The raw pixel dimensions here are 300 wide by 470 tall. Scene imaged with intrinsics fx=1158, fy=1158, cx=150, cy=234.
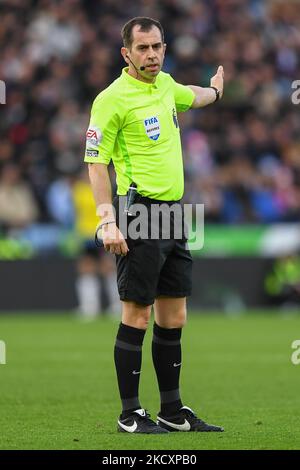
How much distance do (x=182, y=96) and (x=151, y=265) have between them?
1146 millimetres

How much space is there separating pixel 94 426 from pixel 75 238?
1091cm

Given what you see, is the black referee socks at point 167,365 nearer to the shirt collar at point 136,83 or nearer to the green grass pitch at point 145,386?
the green grass pitch at point 145,386

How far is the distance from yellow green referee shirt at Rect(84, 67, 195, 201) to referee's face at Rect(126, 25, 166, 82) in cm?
13

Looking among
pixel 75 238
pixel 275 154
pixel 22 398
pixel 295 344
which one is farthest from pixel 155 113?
pixel 275 154

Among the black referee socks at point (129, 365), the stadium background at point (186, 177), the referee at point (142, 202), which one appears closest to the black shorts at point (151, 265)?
the referee at point (142, 202)

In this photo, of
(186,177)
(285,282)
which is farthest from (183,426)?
(186,177)

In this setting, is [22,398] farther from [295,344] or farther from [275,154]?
[275,154]

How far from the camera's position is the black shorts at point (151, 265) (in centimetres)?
677

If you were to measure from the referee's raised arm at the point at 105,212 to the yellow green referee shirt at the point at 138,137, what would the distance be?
71 mm

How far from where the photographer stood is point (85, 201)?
1802 centimetres

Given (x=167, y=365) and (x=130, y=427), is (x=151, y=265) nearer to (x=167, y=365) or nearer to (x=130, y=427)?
(x=167, y=365)

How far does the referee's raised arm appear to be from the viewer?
665 cm

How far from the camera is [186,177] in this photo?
19469 millimetres

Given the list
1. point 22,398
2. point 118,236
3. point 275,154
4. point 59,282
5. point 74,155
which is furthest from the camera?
point 275,154
